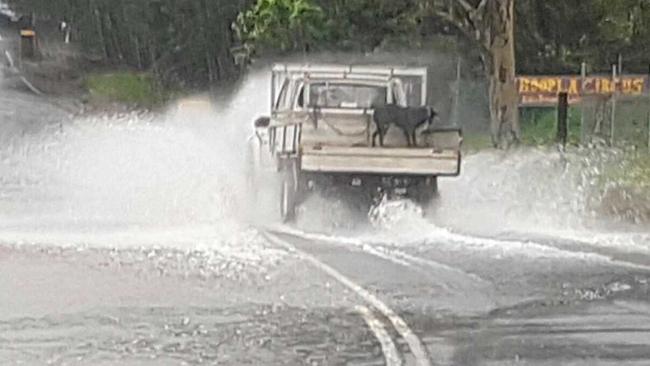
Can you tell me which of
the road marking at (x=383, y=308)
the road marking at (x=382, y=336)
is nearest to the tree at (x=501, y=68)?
the road marking at (x=383, y=308)

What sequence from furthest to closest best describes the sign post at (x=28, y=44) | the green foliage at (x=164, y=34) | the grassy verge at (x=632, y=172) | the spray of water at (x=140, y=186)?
the sign post at (x=28, y=44) < the green foliage at (x=164, y=34) < the grassy verge at (x=632, y=172) < the spray of water at (x=140, y=186)

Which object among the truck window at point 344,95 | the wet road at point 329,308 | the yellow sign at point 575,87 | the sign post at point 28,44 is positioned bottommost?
the sign post at point 28,44

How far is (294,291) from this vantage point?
46.6 ft

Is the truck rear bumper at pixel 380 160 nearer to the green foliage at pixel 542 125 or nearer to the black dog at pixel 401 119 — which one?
the black dog at pixel 401 119

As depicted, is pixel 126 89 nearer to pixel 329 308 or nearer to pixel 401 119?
pixel 401 119

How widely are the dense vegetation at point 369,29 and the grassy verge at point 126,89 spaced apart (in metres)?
1.38

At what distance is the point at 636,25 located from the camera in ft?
112

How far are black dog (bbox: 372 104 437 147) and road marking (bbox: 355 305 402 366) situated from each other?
9194mm

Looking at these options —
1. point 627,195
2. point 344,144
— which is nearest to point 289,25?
point 627,195

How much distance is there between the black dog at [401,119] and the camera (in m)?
22.2

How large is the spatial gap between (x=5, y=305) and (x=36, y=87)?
49.6 m

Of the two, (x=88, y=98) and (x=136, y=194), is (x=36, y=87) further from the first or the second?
(x=136, y=194)

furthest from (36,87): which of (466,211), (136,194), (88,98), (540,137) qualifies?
(466,211)

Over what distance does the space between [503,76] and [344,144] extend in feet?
34.9
